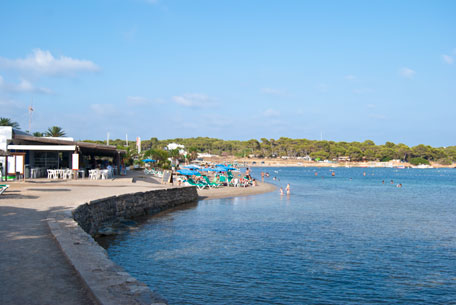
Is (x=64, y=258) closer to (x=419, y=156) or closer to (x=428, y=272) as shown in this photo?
(x=428, y=272)

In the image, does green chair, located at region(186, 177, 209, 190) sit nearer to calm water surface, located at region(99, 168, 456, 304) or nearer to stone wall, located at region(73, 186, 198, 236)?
stone wall, located at region(73, 186, 198, 236)

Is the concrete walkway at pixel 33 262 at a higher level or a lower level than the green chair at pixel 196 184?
higher

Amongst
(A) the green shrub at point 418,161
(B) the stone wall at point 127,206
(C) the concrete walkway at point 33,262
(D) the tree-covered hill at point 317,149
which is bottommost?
(B) the stone wall at point 127,206

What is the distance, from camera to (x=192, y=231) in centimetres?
1554

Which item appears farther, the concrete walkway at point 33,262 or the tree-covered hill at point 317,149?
the tree-covered hill at point 317,149

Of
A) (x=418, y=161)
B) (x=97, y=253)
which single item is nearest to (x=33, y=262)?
(x=97, y=253)

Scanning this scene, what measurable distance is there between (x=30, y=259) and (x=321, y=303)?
5517mm

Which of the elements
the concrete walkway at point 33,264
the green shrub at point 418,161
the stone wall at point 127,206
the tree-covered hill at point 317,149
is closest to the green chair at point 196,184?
the stone wall at point 127,206

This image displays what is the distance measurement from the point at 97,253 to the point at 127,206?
11107mm

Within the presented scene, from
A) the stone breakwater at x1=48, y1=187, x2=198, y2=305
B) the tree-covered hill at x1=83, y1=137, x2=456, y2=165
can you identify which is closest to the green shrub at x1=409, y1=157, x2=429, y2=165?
the tree-covered hill at x1=83, y1=137, x2=456, y2=165

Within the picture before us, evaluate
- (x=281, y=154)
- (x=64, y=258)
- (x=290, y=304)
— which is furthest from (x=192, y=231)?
(x=281, y=154)

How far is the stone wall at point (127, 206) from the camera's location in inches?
525

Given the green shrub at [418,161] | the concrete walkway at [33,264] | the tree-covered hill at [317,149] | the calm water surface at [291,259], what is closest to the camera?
the concrete walkway at [33,264]

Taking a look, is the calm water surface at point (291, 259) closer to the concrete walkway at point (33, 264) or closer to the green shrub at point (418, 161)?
the concrete walkway at point (33, 264)
